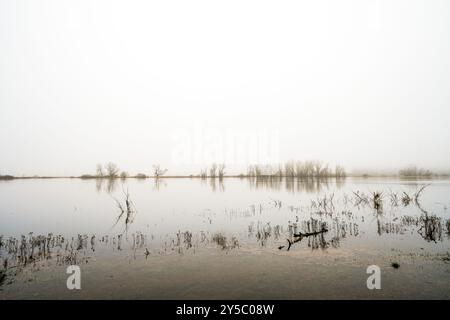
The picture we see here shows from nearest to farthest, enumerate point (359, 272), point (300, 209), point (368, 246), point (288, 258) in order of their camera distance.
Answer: point (359, 272) → point (288, 258) → point (368, 246) → point (300, 209)

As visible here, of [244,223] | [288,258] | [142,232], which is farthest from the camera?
[244,223]

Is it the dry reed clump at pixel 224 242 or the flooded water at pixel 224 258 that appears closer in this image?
the flooded water at pixel 224 258

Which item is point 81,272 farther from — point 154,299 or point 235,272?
point 235,272

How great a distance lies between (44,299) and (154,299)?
270 centimetres

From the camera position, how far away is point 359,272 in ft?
26.9

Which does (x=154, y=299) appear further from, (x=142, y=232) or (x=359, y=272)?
(x=142, y=232)

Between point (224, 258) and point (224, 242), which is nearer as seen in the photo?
point (224, 258)

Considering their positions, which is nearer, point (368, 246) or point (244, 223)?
point (368, 246)

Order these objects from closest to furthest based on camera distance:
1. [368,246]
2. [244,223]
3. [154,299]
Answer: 1. [154,299]
2. [368,246]
3. [244,223]

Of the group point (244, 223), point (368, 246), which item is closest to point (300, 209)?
point (244, 223)

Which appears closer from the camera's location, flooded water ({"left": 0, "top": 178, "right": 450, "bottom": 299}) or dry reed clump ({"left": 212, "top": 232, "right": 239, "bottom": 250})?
flooded water ({"left": 0, "top": 178, "right": 450, "bottom": 299})

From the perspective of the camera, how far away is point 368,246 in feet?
36.4

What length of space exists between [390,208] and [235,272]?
18.0 metres

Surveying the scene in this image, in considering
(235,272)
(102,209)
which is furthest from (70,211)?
(235,272)
